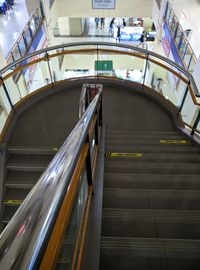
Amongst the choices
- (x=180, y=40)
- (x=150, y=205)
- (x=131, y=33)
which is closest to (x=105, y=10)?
(x=131, y=33)

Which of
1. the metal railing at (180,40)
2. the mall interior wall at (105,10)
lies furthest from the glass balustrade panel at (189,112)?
the mall interior wall at (105,10)

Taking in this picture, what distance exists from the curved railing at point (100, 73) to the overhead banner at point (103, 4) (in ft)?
11.9

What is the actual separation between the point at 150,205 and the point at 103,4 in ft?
39.3

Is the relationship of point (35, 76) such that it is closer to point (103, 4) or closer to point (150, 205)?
point (150, 205)

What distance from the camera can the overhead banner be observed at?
37.4 ft

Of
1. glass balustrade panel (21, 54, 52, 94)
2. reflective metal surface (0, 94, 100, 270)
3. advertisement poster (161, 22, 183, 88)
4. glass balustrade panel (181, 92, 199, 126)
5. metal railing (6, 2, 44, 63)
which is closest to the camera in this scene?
reflective metal surface (0, 94, 100, 270)

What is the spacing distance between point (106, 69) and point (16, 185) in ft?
16.2

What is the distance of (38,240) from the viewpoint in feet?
2.04

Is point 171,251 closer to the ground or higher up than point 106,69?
higher up

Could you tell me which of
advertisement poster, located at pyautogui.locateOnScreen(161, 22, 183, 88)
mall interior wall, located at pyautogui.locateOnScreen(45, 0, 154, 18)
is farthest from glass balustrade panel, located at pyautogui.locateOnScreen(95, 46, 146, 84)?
mall interior wall, located at pyautogui.locateOnScreen(45, 0, 154, 18)

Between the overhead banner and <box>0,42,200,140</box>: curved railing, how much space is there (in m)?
3.64

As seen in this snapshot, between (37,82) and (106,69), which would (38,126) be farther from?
(106,69)

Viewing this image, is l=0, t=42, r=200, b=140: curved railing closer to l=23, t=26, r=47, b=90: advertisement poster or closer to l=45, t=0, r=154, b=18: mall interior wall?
l=23, t=26, r=47, b=90: advertisement poster

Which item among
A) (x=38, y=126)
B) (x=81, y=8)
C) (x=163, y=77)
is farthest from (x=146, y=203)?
(x=81, y=8)
